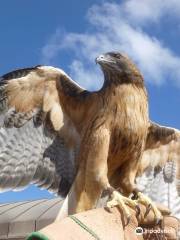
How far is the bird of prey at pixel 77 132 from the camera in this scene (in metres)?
6.92

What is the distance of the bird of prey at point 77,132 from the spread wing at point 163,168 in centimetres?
2

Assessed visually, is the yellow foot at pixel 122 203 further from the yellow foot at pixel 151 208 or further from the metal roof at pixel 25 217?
the metal roof at pixel 25 217

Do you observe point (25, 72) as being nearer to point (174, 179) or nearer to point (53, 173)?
point (53, 173)

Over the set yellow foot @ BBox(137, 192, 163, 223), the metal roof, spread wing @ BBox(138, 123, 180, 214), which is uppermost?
spread wing @ BBox(138, 123, 180, 214)

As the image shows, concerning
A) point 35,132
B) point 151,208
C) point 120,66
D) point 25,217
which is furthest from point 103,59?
point 25,217

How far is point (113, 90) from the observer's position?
7180 mm

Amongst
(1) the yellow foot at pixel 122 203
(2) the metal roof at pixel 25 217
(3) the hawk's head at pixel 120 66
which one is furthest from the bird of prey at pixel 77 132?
(2) the metal roof at pixel 25 217

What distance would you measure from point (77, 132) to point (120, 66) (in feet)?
3.76

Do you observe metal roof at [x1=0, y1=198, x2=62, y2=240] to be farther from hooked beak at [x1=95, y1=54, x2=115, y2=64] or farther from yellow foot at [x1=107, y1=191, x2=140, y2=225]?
yellow foot at [x1=107, y1=191, x2=140, y2=225]

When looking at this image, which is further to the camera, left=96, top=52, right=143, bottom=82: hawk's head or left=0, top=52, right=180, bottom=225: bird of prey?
left=96, top=52, right=143, bottom=82: hawk's head

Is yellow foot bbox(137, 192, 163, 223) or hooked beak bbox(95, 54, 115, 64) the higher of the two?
hooked beak bbox(95, 54, 115, 64)

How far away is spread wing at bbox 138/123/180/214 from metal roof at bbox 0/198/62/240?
14.6 meters

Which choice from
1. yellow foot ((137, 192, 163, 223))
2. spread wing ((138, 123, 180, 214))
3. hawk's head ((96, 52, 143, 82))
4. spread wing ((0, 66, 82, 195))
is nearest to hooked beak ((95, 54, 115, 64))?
hawk's head ((96, 52, 143, 82))

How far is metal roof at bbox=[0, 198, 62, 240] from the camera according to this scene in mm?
22953
